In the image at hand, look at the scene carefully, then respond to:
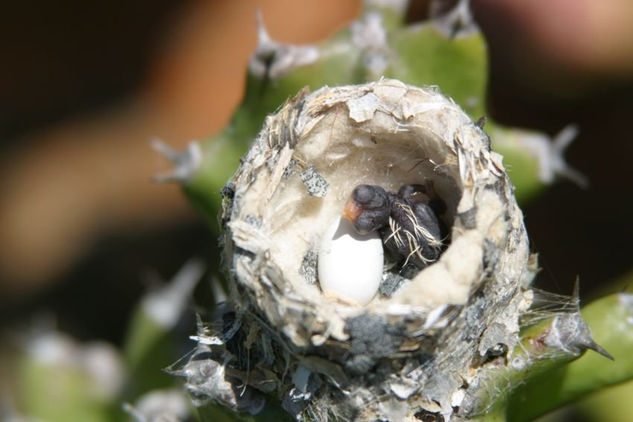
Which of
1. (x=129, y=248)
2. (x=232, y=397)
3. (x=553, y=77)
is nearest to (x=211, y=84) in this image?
(x=129, y=248)

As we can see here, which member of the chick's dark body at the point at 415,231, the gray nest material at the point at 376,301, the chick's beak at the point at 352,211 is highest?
the gray nest material at the point at 376,301

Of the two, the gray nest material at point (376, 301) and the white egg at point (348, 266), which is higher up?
the gray nest material at point (376, 301)

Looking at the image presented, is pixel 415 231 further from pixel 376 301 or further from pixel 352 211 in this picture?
pixel 376 301

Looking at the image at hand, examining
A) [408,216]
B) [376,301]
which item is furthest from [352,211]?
[376,301]

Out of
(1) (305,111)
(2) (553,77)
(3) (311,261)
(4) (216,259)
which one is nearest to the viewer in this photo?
(1) (305,111)

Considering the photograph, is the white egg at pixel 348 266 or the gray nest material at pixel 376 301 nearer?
the gray nest material at pixel 376 301

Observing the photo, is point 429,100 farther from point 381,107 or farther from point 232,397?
point 232,397
